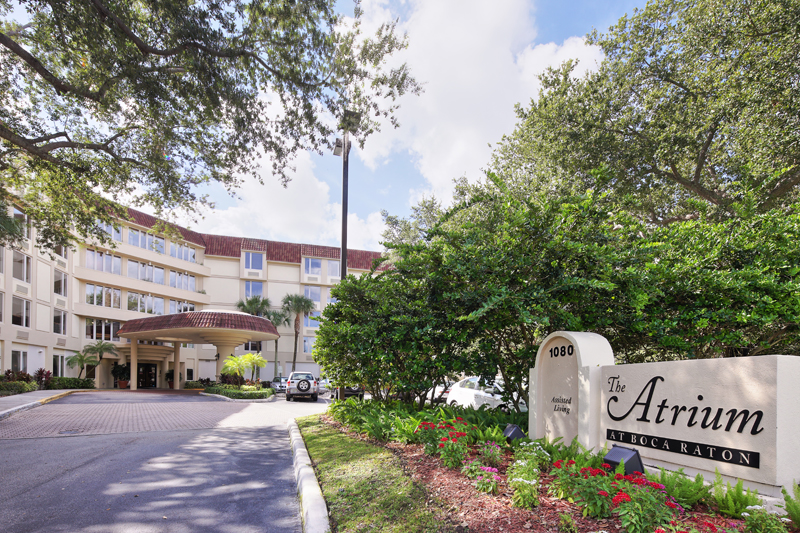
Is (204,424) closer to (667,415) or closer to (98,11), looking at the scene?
(98,11)

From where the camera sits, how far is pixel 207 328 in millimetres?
29281

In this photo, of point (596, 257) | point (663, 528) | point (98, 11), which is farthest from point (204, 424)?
point (663, 528)

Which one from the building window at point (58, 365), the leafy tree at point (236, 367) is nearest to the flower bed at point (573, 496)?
the leafy tree at point (236, 367)

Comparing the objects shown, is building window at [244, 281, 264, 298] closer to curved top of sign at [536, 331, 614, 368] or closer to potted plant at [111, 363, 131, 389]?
potted plant at [111, 363, 131, 389]

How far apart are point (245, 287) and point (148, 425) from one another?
37000 millimetres

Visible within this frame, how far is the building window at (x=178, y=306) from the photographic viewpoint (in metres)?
43.9

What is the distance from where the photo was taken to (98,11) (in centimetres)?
916

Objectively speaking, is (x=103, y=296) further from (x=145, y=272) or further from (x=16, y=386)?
(x=16, y=386)

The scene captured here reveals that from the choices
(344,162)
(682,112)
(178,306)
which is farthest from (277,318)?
(682,112)

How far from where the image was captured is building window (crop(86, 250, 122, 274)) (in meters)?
36.9

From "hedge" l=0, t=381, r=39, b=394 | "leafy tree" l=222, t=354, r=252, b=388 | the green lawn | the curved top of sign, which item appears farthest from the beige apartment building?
the curved top of sign

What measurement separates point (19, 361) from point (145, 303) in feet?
44.9

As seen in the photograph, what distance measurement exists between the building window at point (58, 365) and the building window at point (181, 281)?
11598 mm

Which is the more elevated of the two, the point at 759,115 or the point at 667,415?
the point at 759,115
